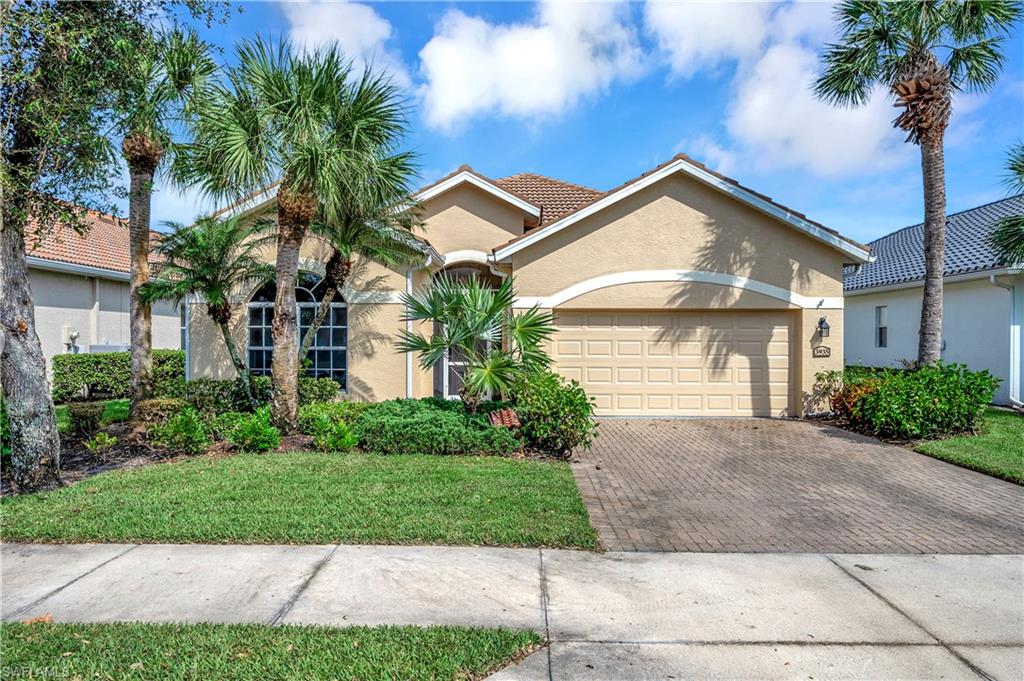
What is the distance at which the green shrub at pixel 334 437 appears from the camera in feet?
29.2

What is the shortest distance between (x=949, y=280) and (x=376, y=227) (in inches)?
608

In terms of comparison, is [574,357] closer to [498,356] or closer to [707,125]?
[498,356]

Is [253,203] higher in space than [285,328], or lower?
higher

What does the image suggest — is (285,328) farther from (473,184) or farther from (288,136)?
(473,184)

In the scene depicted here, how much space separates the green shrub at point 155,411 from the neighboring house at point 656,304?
2.84 m

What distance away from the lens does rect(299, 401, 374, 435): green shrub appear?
9.75 m

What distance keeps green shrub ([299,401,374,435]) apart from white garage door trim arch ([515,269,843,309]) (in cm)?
427

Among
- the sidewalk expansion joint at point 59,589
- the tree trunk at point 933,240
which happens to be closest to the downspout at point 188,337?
the sidewalk expansion joint at point 59,589

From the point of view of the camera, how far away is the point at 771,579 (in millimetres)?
4648

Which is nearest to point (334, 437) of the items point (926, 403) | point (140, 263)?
point (140, 263)

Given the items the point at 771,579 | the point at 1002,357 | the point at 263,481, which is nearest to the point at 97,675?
the point at 263,481

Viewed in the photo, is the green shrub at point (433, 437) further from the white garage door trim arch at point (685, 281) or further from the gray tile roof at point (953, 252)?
the gray tile roof at point (953, 252)

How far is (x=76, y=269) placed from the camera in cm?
1642

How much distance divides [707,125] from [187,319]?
43.0 feet
